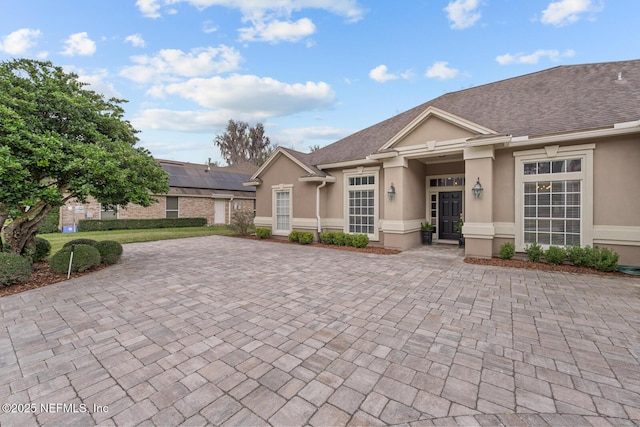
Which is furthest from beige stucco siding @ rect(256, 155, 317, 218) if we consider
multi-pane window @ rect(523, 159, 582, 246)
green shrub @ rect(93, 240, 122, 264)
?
multi-pane window @ rect(523, 159, 582, 246)

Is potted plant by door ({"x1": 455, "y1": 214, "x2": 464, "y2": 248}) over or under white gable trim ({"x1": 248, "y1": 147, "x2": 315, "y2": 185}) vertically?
under

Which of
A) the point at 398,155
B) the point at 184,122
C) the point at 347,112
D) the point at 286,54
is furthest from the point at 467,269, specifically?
the point at 184,122

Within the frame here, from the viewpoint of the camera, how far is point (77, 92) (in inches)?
250

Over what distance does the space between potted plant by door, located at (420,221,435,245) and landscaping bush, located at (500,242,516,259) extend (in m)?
2.91

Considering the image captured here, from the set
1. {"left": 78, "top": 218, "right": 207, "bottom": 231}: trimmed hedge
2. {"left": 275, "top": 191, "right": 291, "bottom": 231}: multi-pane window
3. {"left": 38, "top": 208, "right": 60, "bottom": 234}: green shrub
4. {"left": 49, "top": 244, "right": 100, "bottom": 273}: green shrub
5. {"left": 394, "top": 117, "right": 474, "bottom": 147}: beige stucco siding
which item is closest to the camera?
{"left": 49, "top": 244, "right": 100, "bottom": 273}: green shrub

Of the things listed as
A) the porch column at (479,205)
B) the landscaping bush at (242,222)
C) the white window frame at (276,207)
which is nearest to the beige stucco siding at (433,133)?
the porch column at (479,205)

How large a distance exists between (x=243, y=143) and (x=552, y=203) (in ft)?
109

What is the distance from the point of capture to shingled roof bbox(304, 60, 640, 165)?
22.8ft

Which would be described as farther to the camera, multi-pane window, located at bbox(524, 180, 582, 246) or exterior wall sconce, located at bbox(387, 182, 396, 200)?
exterior wall sconce, located at bbox(387, 182, 396, 200)

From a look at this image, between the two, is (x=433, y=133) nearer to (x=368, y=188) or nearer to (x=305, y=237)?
(x=368, y=188)

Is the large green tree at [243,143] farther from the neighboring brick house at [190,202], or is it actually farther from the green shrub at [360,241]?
the green shrub at [360,241]

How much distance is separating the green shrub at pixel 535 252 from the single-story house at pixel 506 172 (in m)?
0.45

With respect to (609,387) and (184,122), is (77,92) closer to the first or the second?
(609,387)

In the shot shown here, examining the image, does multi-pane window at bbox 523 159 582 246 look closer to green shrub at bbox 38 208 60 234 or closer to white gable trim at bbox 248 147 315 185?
white gable trim at bbox 248 147 315 185
